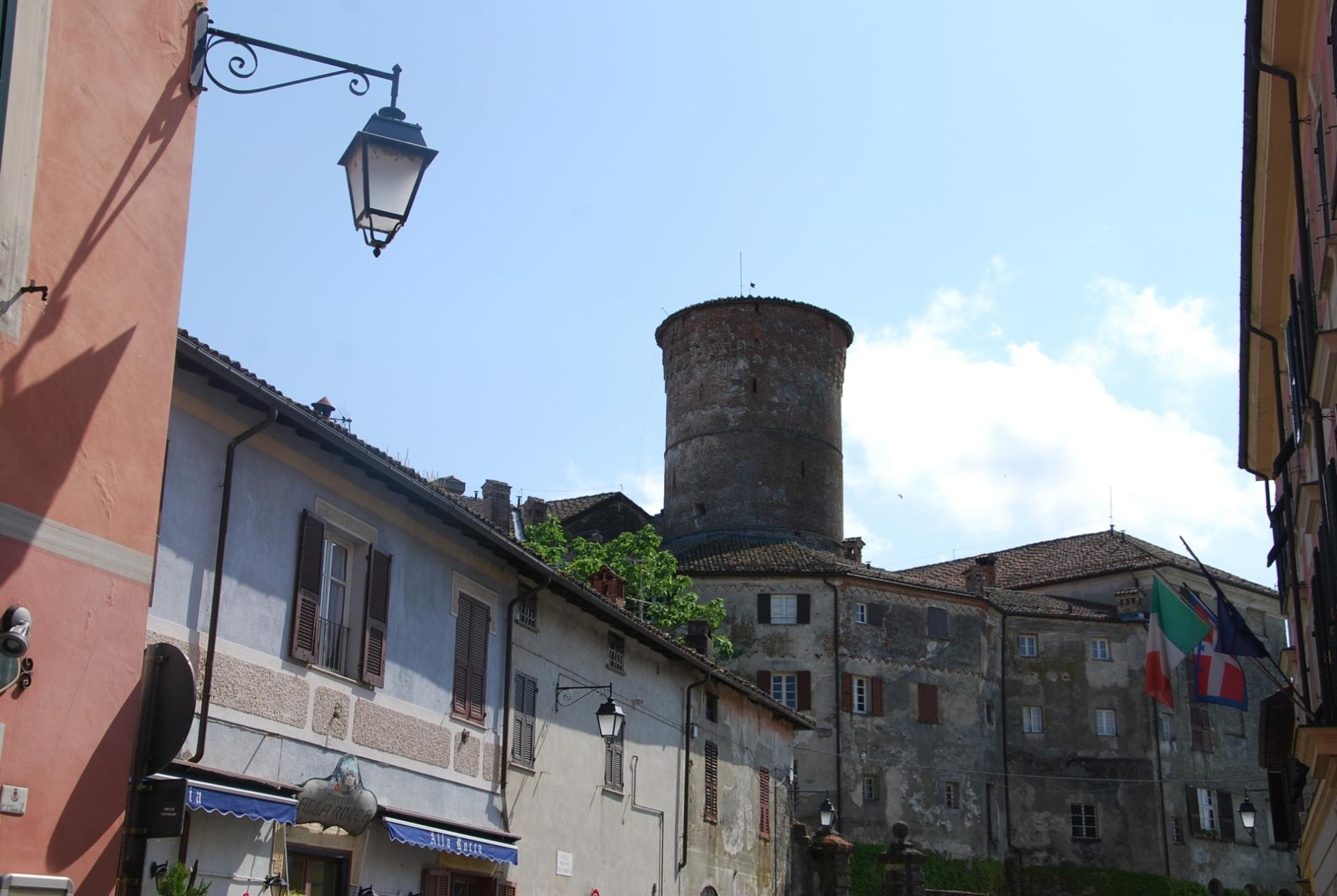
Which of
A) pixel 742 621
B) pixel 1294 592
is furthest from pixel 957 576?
pixel 1294 592

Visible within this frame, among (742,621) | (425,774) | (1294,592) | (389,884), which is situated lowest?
(389,884)

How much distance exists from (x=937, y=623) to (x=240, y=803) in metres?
41.9

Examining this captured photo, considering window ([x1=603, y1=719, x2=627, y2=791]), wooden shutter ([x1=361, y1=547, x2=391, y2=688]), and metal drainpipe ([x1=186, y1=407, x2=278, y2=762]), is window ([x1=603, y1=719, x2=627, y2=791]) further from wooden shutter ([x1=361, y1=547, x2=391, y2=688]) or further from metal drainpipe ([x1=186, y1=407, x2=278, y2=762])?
metal drainpipe ([x1=186, y1=407, x2=278, y2=762])

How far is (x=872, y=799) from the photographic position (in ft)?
164

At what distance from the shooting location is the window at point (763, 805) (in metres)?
31.3

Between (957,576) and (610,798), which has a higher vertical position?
(957,576)

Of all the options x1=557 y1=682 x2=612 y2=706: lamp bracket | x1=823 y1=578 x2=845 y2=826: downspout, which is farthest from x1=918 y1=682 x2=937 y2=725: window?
x1=557 y1=682 x2=612 y2=706: lamp bracket

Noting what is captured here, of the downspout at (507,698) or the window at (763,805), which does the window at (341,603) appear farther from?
the window at (763,805)

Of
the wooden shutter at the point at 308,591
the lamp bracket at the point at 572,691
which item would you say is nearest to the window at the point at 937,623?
the lamp bracket at the point at 572,691

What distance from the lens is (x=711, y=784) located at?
28672 mm

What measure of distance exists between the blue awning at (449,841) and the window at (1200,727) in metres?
43.9

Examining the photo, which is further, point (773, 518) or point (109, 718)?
point (773, 518)

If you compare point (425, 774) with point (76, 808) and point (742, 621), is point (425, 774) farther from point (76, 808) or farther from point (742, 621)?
point (742, 621)

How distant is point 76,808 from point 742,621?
43.7 meters
